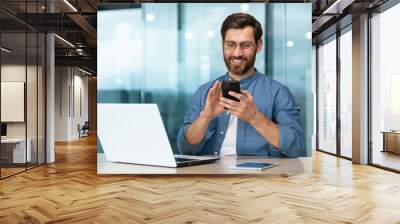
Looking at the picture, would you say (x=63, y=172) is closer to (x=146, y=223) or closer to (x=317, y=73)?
(x=146, y=223)

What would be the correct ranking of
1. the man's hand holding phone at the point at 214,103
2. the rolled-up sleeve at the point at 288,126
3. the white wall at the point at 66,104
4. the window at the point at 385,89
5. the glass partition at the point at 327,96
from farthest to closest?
the white wall at the point at 66,104 → the glass partition at the point at 327,96 → the window at the point at 385,89 → the rolled-up sleeve at the point at 288,126 → the man's hand holding phone at the point at 214,103

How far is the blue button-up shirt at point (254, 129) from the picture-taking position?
4.36 m

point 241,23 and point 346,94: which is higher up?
point 241,23

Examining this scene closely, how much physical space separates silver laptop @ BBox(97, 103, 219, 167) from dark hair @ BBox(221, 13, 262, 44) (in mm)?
2722

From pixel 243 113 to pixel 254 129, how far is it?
0.44 meters

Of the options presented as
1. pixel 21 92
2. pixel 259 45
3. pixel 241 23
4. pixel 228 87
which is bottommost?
pixel 228 87

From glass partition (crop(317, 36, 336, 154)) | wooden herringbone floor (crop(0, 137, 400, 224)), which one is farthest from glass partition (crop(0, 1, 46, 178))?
glass partition (crop(317, 36, 336, 154))

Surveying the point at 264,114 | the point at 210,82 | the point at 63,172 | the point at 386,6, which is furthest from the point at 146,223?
the point at 386,6

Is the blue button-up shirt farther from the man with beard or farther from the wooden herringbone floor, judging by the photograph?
the wooden herringbone floor

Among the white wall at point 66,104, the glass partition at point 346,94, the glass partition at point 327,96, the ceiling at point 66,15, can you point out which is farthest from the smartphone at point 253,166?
the white wall at point 66,104

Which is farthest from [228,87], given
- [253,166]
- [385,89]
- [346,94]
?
[346,94]

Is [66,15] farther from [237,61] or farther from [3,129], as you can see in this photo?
[237,61]

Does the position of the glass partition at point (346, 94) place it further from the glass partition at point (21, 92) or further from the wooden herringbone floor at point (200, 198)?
the glass partition at point (21, 92)

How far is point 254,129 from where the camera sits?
4703mm
